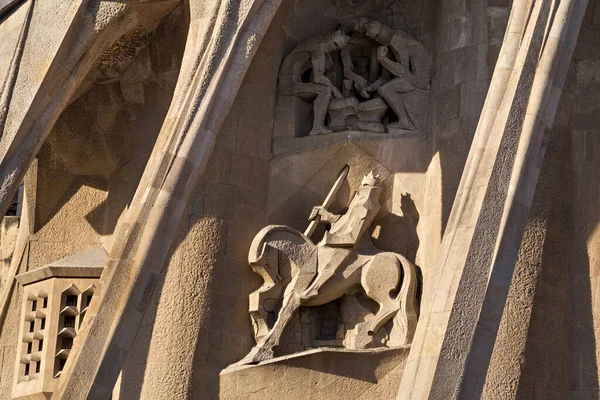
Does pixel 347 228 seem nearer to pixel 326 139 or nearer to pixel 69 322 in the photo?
pixel 326 139

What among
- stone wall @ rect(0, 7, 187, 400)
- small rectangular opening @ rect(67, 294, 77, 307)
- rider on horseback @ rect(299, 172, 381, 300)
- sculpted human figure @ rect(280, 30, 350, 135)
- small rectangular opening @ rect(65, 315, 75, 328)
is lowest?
small rectangular opening @ rect(65, 315, 75, 328)

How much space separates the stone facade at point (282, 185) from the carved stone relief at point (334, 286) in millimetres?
16

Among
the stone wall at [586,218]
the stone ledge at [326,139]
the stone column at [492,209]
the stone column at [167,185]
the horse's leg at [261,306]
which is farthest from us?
the stone ledge at [326,139]

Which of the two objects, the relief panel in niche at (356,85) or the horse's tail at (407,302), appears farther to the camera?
the relief panel in niche at (356,85)

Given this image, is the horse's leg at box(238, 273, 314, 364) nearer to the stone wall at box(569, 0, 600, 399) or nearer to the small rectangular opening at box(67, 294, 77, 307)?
the small rectangular opening at box(67, 294, 77, 307)

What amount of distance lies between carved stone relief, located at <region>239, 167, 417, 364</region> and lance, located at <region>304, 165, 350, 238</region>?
0.16 ft

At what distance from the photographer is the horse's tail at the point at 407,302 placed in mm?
12289

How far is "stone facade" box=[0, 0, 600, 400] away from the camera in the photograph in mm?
11133

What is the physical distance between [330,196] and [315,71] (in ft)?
3.18

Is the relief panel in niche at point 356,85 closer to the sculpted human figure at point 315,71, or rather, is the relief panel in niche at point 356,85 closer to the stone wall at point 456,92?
the sculpted human figure at point 315,71

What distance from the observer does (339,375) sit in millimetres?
12203

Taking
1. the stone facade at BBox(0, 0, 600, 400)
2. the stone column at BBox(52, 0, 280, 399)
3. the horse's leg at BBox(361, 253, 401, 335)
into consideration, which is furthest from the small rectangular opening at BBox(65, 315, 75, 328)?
the horse's leg at BBox(361, 253, 401, 335)

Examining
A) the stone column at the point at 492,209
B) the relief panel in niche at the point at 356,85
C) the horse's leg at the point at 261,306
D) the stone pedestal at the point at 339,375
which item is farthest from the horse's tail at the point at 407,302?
the stone column at the point at 492,209

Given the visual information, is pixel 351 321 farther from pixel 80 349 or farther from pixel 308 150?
pixel 80 349
